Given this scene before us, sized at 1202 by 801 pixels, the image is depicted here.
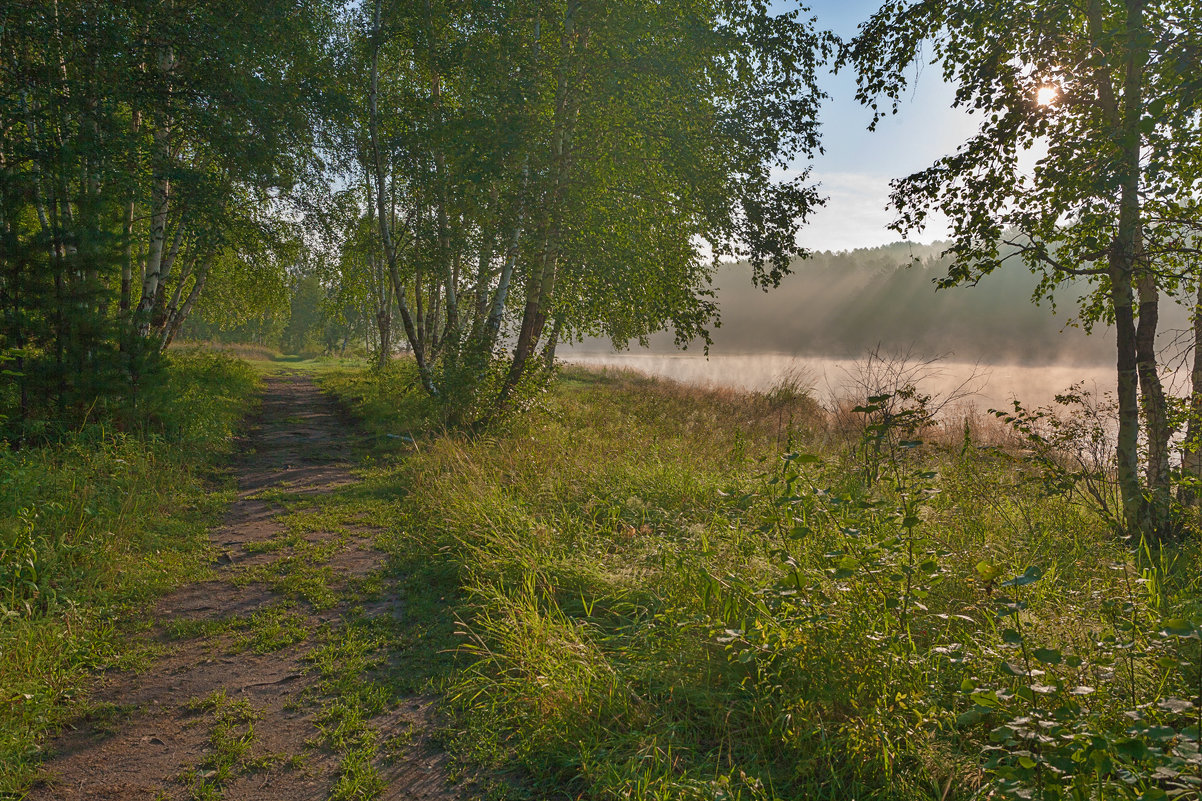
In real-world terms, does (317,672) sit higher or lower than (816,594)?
lower

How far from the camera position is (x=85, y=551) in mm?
4840

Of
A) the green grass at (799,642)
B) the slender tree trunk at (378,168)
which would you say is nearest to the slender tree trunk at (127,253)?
the slender tree trunk at (378,168)

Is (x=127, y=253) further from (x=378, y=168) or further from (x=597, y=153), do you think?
(x=597, y=153)

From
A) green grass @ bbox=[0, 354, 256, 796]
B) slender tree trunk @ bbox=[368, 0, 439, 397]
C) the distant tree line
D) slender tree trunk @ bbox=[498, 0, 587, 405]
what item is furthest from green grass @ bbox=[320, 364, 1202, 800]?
slender tree trunk @ bbox=[368, 0, 439, 397]

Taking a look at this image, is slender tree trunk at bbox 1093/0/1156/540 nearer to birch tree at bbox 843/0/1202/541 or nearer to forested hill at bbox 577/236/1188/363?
birch tree at bbox 843/0/1202/541

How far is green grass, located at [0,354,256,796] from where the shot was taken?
10.9 feet

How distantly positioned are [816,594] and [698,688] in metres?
0.82

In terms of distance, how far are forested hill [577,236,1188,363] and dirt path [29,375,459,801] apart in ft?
222

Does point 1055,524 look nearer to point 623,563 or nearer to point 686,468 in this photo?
point 686,468

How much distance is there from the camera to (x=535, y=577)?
180 inches

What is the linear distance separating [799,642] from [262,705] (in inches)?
122

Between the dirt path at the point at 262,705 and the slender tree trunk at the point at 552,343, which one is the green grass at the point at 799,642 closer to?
the dirt path at the point at 262,705

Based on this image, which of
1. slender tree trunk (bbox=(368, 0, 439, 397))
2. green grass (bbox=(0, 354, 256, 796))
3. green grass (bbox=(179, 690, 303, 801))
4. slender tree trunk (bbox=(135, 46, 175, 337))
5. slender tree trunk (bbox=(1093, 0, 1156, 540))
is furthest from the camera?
slender tree trunk (bbox=(368, 0, 439, 397))

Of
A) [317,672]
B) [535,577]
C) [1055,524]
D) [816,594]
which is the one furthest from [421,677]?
[1055,524]
